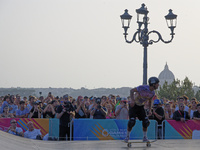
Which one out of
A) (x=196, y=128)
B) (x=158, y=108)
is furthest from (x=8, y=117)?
(x=196, y=128)

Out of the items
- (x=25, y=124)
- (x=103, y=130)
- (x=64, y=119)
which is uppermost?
(x=64, y=119)

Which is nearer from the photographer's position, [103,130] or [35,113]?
[103,130]

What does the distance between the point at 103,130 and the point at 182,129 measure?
2650 millimetres

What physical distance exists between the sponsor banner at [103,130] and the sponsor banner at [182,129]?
524mm

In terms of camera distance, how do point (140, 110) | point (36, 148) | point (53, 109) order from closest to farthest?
point (36, 148) < point (140, 110) < point (53, 109)

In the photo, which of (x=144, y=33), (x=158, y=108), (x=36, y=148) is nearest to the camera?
(x=36, y=148)

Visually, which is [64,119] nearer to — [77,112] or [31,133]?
[31,133]

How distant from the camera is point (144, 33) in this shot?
18.9 metres

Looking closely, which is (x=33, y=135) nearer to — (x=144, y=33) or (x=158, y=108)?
(x=158, y=108)

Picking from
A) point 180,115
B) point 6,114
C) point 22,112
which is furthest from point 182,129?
point 6,114

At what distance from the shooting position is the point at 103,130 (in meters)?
14.1

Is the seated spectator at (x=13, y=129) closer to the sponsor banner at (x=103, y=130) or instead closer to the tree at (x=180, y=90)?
the sponsor banner at (x=103, y=130)

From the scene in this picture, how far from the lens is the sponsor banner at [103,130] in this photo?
1388 centimetres

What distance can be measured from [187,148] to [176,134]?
4.60 m
